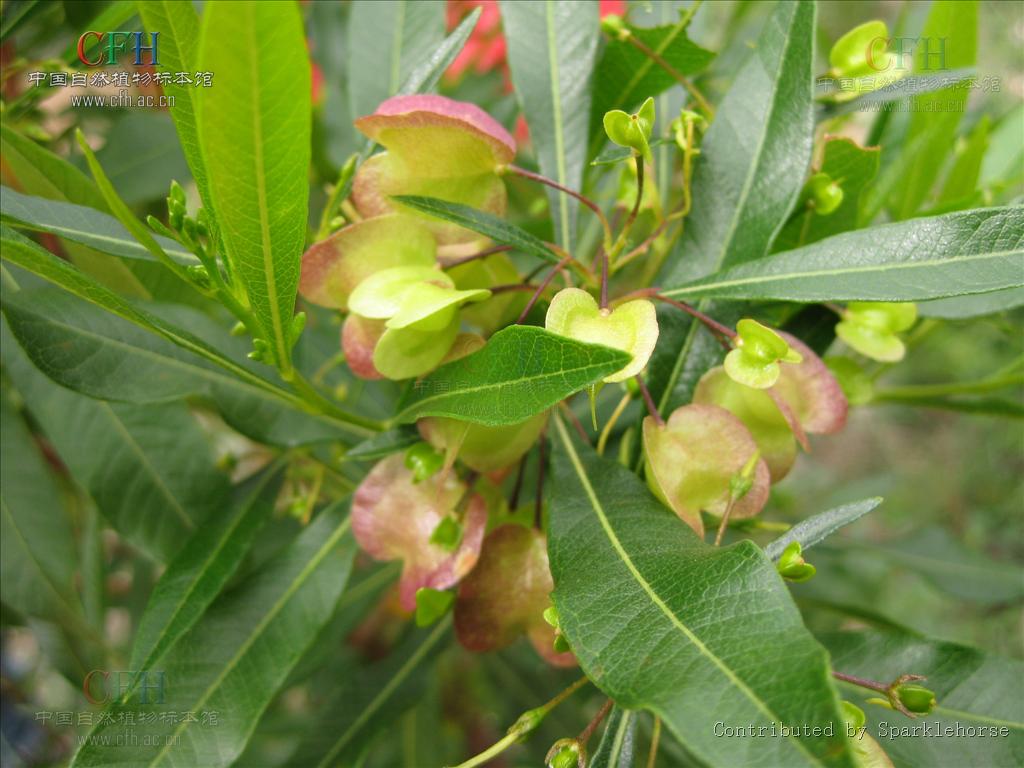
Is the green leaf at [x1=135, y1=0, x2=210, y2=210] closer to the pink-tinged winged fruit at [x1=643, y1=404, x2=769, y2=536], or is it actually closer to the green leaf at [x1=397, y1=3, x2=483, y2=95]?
the green leaf at [x1=397, y1=3, x2=483, y2=95]

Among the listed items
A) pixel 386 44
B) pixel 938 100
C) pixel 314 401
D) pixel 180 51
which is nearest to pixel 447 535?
pixel 314 401

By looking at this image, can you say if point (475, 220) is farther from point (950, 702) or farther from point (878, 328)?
point (950, 702)

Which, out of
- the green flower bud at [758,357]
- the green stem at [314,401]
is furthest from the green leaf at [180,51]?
the green flower bud at [758,357]

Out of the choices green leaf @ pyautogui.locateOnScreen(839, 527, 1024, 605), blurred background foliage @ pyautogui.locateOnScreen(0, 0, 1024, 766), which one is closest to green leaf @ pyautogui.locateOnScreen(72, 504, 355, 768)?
blurred background foliage @ pyautogui.locateOnScreen(0, 0, 1024, 766)

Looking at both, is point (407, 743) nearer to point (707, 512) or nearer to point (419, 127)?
point (707, 512)

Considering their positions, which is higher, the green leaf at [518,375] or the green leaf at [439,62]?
the green leaf at [439,62]

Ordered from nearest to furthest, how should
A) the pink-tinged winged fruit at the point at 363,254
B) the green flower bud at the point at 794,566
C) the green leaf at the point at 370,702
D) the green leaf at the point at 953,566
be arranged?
the green flower bud at the point at 794,566
the pink-tinged winged fruit at the point at 363,254
the green leaf at the point at 370,702
the green leaf at the point at 953,566

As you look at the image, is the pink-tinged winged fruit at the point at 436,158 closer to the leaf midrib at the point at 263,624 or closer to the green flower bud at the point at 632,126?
the green flower bud at the point at 632,126

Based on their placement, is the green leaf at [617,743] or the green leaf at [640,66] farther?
the green leaf at [640,66]
